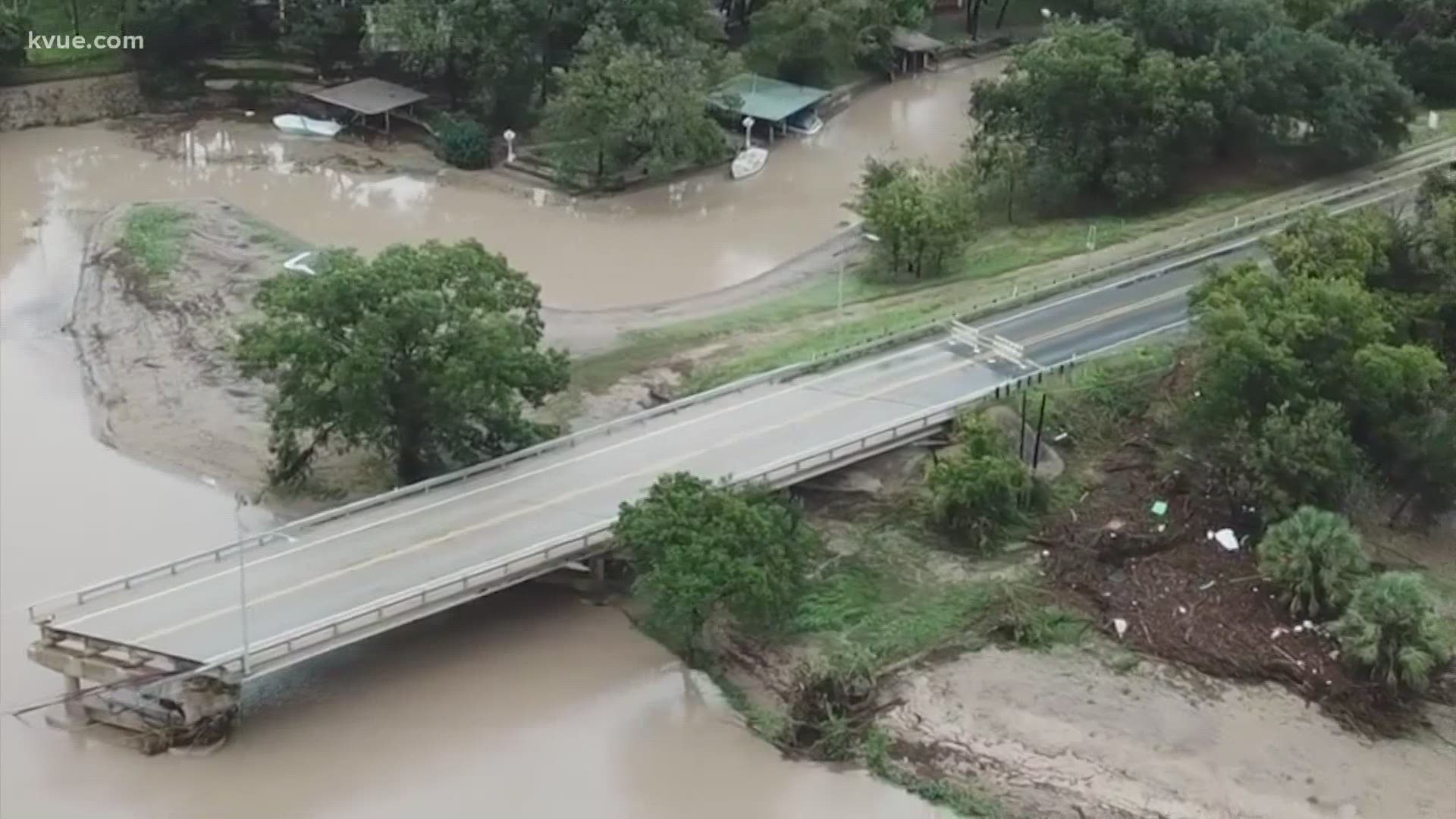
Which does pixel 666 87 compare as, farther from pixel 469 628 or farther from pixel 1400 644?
pixel 1400 644

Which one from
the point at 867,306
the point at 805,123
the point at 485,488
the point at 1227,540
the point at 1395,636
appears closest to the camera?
the point at 1395,636

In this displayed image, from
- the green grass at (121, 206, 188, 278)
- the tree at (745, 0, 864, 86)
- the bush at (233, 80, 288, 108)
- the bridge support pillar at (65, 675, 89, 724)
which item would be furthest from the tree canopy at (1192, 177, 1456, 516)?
the bush at (233, 80, 288, 108)

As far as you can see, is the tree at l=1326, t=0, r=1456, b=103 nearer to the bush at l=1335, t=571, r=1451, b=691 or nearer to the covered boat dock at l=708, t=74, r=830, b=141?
the covered boat dock at l=708, t=74, r=830, b=141

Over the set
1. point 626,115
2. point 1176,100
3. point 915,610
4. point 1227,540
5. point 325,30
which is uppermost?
point 1176,100

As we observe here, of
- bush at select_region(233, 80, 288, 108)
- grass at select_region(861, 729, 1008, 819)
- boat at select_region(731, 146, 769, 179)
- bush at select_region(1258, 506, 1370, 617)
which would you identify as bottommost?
grass at select_region(861, 729, 1008, 819)

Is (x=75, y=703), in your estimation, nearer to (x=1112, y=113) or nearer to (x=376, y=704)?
(x=376, y=704)

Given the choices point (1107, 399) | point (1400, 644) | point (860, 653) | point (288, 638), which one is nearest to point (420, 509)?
point (288, 638)

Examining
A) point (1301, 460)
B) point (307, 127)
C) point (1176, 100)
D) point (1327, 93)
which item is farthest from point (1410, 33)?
point (307, 127)
